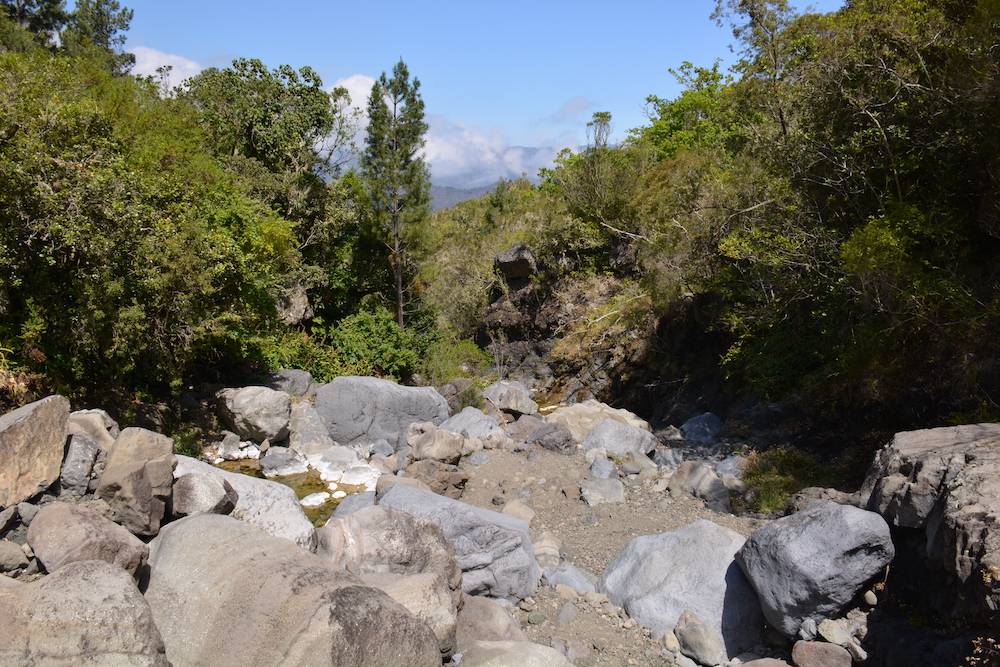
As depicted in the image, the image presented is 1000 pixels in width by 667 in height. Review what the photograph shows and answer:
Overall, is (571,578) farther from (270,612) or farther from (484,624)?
(270,612)

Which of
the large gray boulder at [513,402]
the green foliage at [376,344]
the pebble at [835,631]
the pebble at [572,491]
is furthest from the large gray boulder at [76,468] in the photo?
the green foliage at [376,344]

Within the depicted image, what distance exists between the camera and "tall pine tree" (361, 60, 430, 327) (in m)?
21.4

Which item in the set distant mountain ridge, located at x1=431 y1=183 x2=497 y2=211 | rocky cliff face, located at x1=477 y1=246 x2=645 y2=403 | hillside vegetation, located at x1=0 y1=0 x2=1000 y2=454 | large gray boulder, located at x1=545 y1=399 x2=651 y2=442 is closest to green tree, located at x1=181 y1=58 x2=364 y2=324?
hillside vegetation, located at x1=0 y1=0 x2=1000 y2=454

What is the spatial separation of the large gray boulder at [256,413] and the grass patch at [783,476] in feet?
31.7

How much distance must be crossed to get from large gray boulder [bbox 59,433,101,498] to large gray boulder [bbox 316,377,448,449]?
703cm

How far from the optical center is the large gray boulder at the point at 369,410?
15.7 meters

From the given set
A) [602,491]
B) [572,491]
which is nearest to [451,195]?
[572,491]

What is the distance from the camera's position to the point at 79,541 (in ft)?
22.4

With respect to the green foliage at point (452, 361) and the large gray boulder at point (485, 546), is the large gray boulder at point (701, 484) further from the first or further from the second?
the green foliage at point (452, 361)

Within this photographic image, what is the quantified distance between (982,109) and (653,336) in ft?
34.1

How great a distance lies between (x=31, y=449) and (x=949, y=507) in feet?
32.9

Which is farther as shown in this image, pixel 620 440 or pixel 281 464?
pixel 620 440

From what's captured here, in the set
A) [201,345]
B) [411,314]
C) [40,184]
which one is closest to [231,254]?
[201,345]

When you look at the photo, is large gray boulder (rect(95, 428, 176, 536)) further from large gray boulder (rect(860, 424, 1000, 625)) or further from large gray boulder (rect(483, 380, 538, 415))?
large gray boulder (rect(483, 380, 538, 415))
